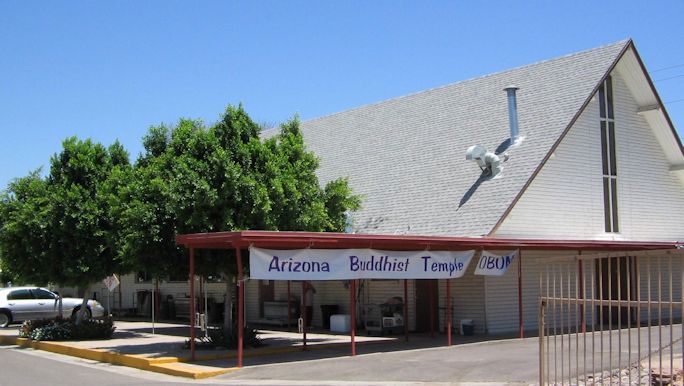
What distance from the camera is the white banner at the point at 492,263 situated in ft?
65.1

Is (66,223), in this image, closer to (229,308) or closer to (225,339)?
(229,308)

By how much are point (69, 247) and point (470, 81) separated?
16.2 m

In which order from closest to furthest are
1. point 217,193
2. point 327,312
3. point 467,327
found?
1. point 217,193
2. point 467,327
3. point 327,312

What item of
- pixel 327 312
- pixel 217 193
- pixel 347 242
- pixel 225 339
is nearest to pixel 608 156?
pixel 327 312

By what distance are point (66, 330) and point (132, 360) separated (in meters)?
6.24

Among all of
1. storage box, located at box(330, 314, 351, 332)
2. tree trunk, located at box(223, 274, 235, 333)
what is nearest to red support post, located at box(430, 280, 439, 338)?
storage box, located at box(330, 314, 351, 332)

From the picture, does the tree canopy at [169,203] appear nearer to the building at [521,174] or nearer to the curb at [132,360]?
the curb at [132,360]

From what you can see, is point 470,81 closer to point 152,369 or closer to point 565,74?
point 565,74

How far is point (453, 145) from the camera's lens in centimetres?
2667

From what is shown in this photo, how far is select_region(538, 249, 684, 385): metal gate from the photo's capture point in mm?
9164

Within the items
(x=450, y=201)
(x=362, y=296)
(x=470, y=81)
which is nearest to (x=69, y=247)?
(x=362, y=296)

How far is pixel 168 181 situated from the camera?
18.9 m

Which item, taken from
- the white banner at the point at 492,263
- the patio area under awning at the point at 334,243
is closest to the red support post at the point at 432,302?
the white banner at the point at 492,263

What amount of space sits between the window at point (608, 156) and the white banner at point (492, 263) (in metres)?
6.69
